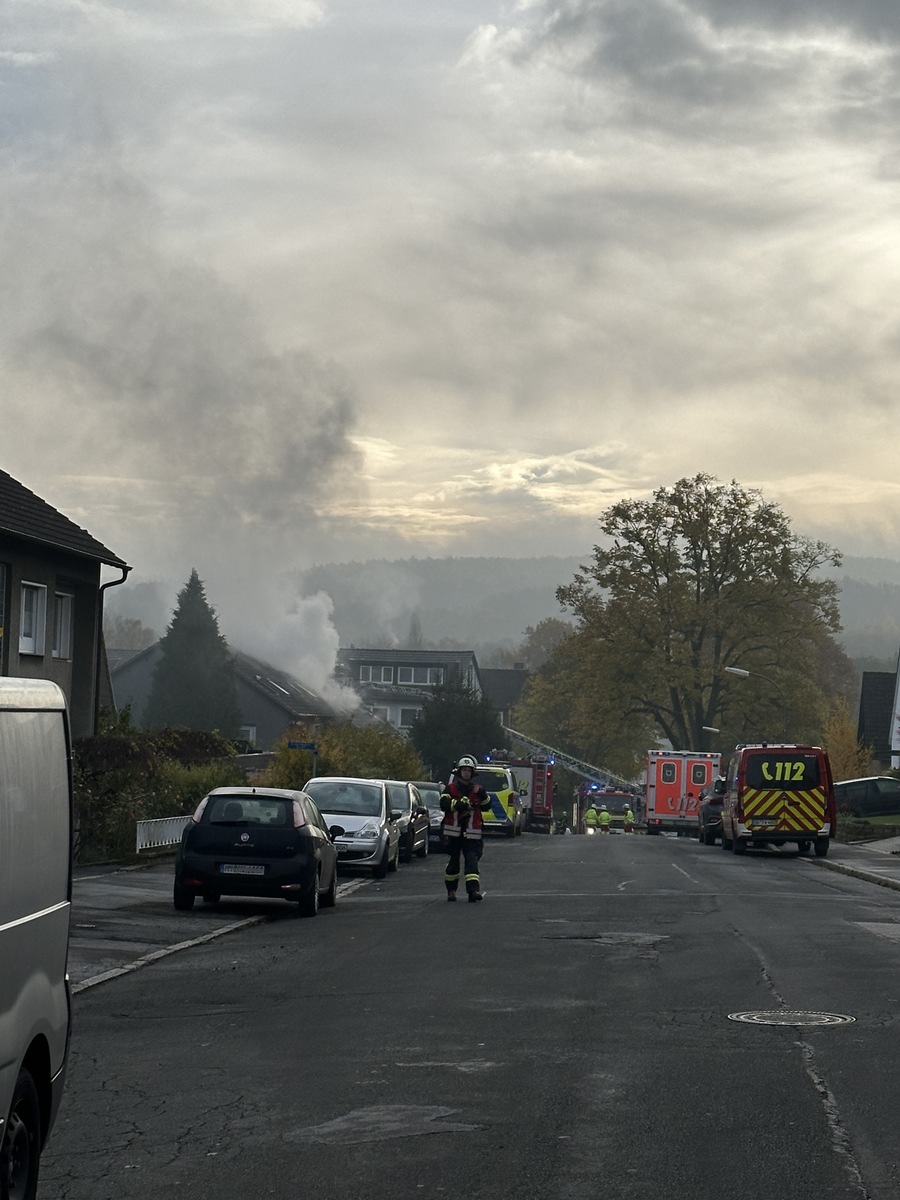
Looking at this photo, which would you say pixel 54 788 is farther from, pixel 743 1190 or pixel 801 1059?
pixel 801 1059

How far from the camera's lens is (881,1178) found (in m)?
6.36

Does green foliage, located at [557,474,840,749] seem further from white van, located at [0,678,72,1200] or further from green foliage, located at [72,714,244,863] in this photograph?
white van, located at [0,678,72,1200]

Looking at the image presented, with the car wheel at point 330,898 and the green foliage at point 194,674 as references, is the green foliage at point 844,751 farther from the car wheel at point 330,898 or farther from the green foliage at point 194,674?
the car wheel at point 330,898

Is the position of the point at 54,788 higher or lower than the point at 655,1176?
higher

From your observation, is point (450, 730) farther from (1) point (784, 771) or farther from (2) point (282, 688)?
(1) point (784, 771)

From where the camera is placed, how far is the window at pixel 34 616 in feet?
107

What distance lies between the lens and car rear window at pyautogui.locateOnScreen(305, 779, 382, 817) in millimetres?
27156

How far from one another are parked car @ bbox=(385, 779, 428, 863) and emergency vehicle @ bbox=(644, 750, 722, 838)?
23.0m

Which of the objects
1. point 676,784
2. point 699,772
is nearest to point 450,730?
point 676,784

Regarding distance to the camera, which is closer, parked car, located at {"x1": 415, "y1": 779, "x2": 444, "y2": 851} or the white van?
the white van

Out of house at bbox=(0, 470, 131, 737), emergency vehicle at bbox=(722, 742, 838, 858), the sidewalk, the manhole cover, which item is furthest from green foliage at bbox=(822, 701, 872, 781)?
the manhole cover

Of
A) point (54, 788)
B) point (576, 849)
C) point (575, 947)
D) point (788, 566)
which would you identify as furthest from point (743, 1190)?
point (788, 566)

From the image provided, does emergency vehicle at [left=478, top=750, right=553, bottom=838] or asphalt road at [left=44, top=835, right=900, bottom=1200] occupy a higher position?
asphalt road at [left=44, top=835, right=900, bottom=1200]

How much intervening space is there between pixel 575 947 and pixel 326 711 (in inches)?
3074
